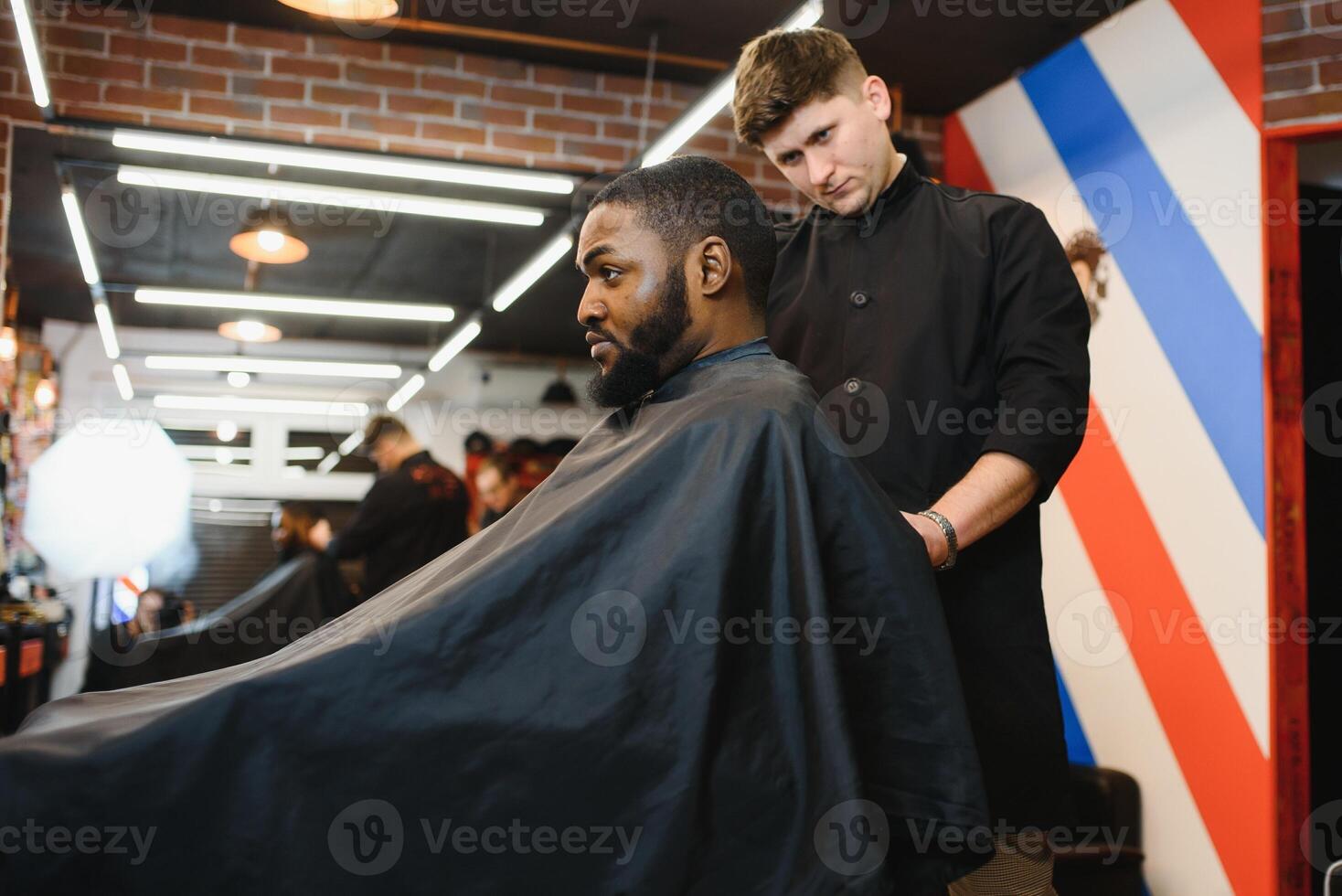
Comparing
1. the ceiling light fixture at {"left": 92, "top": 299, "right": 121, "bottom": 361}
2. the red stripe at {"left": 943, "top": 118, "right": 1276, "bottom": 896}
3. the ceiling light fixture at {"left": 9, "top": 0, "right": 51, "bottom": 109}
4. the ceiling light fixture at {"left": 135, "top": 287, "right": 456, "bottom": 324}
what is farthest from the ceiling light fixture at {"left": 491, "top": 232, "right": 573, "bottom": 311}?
the ceiling light fixture at {"left": 92, "top": 299, "right": 121, "bottom": 361}

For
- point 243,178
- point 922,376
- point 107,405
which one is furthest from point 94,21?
point 107,405

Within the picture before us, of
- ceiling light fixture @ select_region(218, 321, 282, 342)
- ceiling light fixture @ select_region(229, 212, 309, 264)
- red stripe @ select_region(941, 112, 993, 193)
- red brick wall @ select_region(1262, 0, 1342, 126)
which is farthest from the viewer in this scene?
ceiling light fixture @ select_region(218, 321, 282, 342)

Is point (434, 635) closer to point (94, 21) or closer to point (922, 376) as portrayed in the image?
point (922, 376)

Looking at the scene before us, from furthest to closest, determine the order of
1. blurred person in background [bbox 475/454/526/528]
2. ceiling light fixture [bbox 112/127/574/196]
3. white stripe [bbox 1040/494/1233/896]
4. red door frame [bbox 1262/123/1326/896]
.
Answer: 1. blurred person in background [bbox 475/454/526/528]
2. ceiling light fixture [bbox 112/127/574/196]
3. white stripe [bbox 1040/494/1233/896]
4. red door frame [bbox 1262/123/1326/896]

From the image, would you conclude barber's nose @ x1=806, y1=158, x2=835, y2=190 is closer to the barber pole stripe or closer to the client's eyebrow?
the client's eyebrow

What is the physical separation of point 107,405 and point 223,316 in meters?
1.52

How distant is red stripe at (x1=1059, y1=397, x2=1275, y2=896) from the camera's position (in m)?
2.82

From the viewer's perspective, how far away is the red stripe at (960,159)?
4270 millimetres

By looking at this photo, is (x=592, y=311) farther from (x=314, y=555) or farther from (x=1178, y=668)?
(x=314, y=555)

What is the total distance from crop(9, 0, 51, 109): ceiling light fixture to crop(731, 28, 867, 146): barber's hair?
2022 millimetres

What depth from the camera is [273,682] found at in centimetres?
97

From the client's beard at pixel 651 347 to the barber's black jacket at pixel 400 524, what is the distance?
3669 millimetres

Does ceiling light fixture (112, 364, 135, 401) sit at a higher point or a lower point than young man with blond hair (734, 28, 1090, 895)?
higher

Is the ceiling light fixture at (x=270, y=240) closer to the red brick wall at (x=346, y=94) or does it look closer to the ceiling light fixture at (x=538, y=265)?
the red brick wall at (x=346, y=94)
